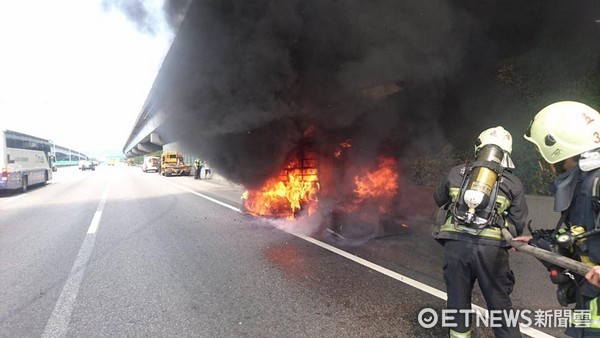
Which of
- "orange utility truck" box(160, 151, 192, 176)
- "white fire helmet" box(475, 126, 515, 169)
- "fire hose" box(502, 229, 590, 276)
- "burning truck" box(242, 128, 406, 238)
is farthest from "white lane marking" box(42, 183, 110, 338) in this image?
"orange utility truck" box(160, 151, 192, 176)

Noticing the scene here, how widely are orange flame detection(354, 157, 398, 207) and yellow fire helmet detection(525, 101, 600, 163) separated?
Result: 6.86 meters

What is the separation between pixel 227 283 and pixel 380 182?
20.2 feet

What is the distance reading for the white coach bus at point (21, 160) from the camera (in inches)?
573

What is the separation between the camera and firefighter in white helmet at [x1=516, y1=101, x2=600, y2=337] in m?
1.70

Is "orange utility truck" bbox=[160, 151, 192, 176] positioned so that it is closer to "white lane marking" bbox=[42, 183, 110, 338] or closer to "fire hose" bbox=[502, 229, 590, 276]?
"white lane marking" bbox=[42, 183, 110, 338]

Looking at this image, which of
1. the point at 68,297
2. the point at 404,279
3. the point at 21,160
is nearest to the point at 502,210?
the point at 404,279

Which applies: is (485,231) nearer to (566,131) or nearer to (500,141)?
(500,141)

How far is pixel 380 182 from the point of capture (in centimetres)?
941

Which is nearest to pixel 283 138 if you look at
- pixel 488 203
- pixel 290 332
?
pixel 290 332

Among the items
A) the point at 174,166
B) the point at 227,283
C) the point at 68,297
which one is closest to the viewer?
the point at 68,297

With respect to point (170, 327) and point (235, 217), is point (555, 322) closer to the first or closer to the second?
point (170, 327)

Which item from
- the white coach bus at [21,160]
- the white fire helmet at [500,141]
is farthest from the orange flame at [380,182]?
the white coach bus at [21,160]

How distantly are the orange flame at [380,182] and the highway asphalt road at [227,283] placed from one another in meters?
1.93

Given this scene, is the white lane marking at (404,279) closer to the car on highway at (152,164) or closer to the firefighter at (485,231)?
the firefighter at (485,231)
